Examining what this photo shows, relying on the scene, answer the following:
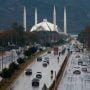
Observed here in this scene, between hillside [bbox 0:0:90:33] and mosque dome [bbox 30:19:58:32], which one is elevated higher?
hillside [bbox 0:0:90:33]

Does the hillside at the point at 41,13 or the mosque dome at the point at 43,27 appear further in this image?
the hillside at the point at 41,13

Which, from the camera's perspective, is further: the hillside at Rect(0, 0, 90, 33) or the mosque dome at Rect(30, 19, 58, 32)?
the hillside at Rect(0, 0, 90, 33)

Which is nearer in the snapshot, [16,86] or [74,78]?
[16,86]

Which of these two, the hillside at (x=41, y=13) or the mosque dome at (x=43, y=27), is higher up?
the hillside at (x=41, y=13)

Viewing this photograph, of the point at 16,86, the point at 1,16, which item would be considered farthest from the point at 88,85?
the point at 1,16

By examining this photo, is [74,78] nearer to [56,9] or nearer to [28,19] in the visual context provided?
[28,19]

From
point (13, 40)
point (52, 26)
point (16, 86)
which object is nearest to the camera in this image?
point (16, 86)

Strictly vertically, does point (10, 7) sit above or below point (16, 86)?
above

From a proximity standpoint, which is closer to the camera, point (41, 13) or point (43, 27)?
point (43, 27)

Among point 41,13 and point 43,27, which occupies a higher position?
point 41,13

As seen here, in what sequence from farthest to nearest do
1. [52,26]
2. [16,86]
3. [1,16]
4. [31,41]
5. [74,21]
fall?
1. [74,21]
2. [1,16]
3. [52,26]
4. [31,41]
5. [16,86]
